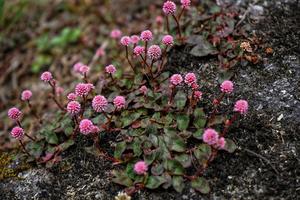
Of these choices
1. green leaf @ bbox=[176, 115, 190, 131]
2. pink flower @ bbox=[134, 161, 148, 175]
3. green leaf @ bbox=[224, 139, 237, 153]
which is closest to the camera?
pink flower @ bbox=[134, 161, 148, 175]

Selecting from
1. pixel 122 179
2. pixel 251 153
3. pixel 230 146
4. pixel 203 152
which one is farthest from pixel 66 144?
pixel 251 153

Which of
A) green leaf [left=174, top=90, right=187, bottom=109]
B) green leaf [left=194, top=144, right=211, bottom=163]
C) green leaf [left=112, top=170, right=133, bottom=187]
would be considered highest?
green leaf [left=174, top=90, right=187, bottom=109]

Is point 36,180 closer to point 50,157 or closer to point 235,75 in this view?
point 50,157

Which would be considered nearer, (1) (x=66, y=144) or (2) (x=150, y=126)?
(2) (x=150, y=126)

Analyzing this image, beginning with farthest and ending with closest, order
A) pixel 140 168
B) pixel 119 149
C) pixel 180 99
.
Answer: pixel 180 99, pixel 119 149, pixel 140 168

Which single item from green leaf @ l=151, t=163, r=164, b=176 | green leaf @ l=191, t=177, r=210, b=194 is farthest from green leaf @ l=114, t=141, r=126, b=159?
green leaf @ l=191, t=177, r=210, b=194

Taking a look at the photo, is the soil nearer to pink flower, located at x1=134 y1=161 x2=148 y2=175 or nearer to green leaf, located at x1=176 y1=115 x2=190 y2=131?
pink flower, located at x1=134 y1=161 x2=148 y2=175

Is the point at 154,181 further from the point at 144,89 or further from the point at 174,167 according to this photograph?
the point at 144,89
